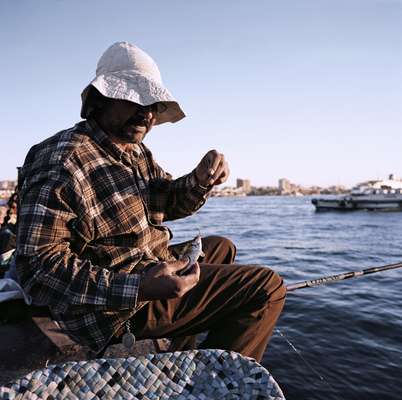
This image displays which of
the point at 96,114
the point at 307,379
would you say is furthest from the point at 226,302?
the point at 307,379

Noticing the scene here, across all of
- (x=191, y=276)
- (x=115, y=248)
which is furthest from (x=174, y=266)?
(x=115, y=248)

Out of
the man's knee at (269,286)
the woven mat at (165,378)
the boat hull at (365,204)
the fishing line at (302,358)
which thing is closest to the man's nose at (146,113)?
→ the man's knee at (269,286)

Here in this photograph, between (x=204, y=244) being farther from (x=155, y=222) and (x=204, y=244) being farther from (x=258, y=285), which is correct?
(x=258, y=285)

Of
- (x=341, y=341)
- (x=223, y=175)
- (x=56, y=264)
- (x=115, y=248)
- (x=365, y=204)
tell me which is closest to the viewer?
(x=56, y=264)

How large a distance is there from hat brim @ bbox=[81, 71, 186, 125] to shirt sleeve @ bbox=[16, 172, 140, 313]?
1.91 ft

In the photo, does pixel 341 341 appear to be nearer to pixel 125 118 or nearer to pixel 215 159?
pixel 215 159

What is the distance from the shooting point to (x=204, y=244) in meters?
3.06

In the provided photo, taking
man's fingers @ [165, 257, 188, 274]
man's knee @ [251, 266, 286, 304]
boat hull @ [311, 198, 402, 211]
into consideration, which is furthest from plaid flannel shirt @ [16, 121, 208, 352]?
boat hull @ [311, 198, 402, 211]

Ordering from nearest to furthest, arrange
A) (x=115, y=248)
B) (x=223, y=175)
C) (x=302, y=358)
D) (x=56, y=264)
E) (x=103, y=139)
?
1. (x=56, y=264)
2. (x=115, y=248)
3. (x=103, y=139)
4. (x=223, y=175)
5. (x=302, y=358)

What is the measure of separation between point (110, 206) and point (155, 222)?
67 centimetres

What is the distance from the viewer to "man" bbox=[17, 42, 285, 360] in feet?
5.83

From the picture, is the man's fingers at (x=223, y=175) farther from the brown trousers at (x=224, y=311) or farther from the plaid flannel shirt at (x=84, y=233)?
the brown trousers at (x=224, y=311)

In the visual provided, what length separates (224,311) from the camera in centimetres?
224

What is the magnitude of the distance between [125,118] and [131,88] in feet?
0.62
